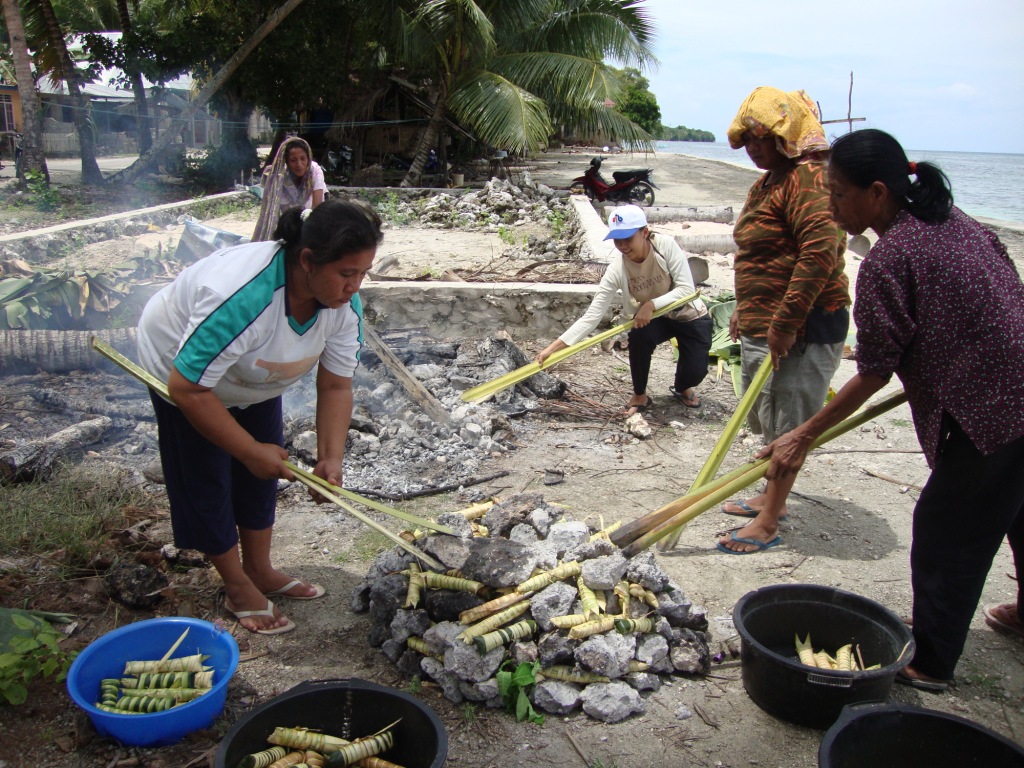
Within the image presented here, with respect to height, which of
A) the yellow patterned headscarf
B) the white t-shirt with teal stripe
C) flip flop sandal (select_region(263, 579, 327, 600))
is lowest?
flip flop sandal (select_region(263, 579, 327, 600))

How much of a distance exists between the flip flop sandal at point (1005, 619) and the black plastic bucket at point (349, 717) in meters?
2.15

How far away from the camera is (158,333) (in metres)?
2.34

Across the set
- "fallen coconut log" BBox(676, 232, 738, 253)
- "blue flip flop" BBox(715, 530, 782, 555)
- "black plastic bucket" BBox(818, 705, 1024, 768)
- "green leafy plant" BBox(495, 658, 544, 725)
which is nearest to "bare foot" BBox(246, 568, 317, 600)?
"green leafy plant" BBox(495, 658, 544, 725)

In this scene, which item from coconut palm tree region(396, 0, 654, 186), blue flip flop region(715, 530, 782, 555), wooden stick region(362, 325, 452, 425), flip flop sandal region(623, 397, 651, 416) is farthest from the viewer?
coconut palm tree region(396, 0, 654, 186)

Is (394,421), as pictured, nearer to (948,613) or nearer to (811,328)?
(811,328)

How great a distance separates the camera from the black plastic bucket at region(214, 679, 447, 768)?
198 cm

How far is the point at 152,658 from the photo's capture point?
239 centimetres

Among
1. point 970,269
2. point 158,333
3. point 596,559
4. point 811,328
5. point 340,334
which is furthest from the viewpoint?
point 811,328

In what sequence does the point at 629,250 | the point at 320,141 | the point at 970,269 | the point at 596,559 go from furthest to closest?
the point at 320,141, the point at 629,250, the point at 596,559, the point at 970,269

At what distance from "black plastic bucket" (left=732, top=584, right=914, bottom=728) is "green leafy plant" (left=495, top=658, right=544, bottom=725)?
662 mm

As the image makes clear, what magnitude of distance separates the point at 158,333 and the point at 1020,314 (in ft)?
7.98

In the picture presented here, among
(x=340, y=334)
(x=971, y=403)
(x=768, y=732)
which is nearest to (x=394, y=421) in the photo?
(x=340, y=334)

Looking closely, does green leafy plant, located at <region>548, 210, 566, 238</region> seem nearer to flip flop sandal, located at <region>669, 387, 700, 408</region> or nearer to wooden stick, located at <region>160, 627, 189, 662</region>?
flip flop sandal, located at <region>669, 387, 700, 408</region>

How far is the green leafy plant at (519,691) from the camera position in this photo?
238cm
